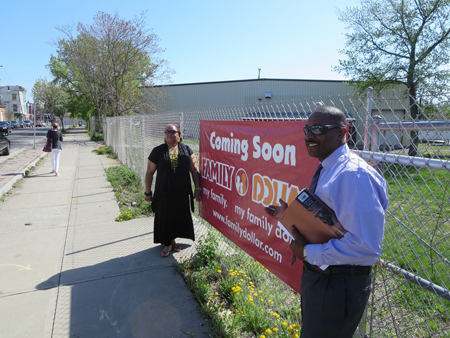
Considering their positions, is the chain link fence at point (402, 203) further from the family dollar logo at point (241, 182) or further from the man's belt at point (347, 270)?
the family dollar logo at point (241, 182)

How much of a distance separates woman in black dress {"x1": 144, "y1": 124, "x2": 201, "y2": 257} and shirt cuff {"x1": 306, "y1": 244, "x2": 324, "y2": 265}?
2857 millimetres

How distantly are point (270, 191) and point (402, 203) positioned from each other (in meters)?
1.08

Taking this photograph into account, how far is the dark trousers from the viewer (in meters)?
1.59

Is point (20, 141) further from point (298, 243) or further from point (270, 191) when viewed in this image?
point (298, 243)

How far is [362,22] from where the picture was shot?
18406 millimetres

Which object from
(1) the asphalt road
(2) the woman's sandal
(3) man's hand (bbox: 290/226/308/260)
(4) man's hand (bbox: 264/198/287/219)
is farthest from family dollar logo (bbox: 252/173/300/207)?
(1) the asphalt road

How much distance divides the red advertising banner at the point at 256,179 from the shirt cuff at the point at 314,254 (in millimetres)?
823

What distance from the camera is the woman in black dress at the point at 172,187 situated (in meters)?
4.30

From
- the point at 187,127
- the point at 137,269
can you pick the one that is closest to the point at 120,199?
the point at 187,127

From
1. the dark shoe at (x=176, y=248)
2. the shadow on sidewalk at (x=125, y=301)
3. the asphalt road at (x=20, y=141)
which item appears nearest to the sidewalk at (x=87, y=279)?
the shadow on sidewalk at (x=125, y=301)

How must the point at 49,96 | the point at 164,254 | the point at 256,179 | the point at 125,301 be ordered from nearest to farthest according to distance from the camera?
1. the point at 256,179
2. the point at 125,301
3. the point at 164,254
4. the point at 49,96

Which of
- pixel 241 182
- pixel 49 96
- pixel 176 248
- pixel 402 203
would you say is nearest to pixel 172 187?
pixel 176 248

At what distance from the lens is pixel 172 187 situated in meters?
4.35

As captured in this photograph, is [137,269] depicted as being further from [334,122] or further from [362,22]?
[362,22]
